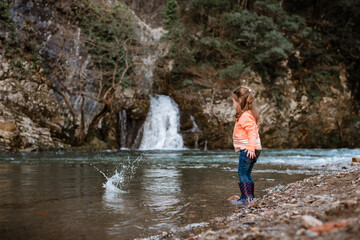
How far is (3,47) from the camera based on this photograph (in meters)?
15.8

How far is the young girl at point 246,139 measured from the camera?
3.99 m

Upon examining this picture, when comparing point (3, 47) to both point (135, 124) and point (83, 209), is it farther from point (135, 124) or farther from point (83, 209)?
point (83, 209)

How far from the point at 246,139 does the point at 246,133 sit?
8cm

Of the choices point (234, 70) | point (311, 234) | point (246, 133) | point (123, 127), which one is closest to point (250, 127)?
point (246, 133)

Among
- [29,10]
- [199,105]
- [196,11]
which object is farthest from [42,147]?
[196,11]

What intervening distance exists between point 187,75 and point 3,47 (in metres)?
12.4

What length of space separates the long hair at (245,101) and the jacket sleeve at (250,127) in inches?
2.9

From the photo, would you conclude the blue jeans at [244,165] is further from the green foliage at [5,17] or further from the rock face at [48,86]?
the green foliage at [5,17]

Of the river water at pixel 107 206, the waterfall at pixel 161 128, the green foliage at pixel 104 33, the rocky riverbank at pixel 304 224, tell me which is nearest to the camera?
the rocky riverbank at pixel 304 224

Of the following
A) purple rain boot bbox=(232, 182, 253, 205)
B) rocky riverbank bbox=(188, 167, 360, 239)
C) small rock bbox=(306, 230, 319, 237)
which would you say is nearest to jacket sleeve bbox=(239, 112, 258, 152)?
purple rain boot bbox=(232, 182, 253, 205)

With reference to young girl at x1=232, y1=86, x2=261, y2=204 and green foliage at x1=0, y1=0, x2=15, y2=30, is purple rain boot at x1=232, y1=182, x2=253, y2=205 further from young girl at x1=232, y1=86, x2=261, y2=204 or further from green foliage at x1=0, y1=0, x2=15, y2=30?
green foliage at x1=0, y1=0, x2=15, y2=30

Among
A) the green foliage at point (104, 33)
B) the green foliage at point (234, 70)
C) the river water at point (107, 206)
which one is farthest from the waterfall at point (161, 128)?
the river water at point (107, 206)

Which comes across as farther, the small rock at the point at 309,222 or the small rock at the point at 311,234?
the small rock at the point at 309,222

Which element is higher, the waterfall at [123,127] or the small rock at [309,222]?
the waterfall at [123,127]
